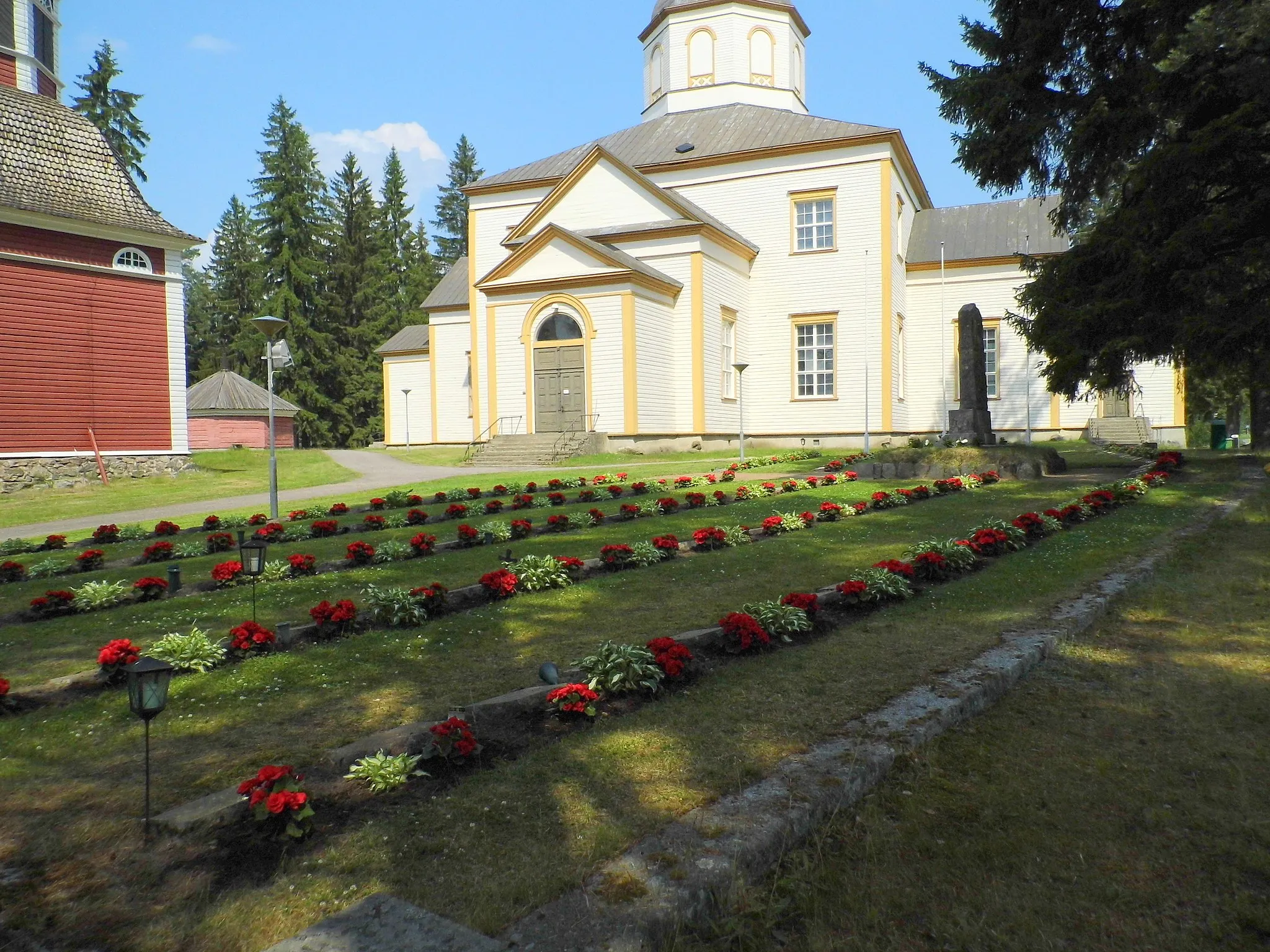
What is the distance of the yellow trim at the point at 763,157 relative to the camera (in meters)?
28.5

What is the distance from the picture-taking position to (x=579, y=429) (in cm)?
2622

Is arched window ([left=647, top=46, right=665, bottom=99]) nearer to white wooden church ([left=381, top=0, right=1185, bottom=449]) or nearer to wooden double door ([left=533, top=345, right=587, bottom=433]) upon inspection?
white wooden church ([left=381, top=0, right=1185, bottom=449])

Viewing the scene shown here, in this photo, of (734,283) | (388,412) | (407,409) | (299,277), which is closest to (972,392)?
(734,283)

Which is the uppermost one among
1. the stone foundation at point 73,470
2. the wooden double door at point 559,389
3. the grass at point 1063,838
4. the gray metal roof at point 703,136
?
the gray metal roof at point 703,136

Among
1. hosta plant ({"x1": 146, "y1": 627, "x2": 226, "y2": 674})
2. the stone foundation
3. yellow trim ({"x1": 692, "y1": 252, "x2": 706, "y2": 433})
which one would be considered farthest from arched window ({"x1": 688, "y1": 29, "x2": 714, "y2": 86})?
hosta plant ({"x1": 146, "y1": 627, "x2": 226, "y2": 674})

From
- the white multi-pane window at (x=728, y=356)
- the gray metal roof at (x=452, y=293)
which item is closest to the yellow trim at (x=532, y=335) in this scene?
the white multi-pane window at (x=728, y=356)

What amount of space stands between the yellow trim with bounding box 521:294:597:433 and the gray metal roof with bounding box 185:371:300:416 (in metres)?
16.3

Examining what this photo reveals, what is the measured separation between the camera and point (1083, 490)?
12.4 meters

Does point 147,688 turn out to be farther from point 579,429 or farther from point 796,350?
point 796,350

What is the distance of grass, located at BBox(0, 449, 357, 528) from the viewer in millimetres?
15875

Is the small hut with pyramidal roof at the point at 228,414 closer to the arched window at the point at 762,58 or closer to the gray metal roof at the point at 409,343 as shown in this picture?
the gray metal roof at the point at 409,343

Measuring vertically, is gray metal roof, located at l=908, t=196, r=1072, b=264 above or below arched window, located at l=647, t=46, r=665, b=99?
below

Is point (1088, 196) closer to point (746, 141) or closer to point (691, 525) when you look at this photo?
point (691, 525)

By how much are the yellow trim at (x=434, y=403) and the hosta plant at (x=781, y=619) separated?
32.3 m
